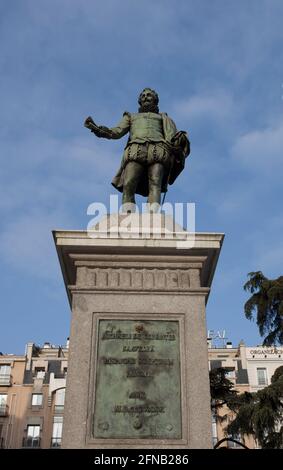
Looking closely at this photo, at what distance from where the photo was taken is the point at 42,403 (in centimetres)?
4672

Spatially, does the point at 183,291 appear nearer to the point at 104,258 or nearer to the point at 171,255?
the point at 171,255

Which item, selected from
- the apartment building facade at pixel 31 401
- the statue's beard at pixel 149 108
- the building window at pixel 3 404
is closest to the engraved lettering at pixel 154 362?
the statue's beard at pixel 149 108

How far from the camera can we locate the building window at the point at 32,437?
146 ft

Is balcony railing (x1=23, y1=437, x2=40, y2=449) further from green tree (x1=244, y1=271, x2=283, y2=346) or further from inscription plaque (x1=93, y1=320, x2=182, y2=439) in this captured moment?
inscription plaque (x1=93, y1=320, x2=182, y2=439)

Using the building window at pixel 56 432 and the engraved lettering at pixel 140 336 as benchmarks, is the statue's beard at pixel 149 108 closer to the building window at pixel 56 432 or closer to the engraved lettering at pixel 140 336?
the engraved lettering at pixel 140 336

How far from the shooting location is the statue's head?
8.83 metres

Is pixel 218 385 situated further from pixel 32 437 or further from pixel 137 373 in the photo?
pixel 32 437

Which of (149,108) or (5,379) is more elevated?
(5,379)

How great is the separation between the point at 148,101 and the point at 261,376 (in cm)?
4299

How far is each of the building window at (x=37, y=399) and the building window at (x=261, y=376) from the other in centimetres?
1707

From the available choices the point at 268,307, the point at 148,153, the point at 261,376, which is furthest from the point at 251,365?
the point at 148,153

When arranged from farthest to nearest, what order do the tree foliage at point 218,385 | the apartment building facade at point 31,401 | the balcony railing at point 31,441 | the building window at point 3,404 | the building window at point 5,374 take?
the building window at point 5,374 → the building window at point 3,404 → the apartment building facade at point 31,401 → the balcony railing at point 31,441 → the tree foliage at point 218,385

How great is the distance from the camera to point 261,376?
48656 millimetres
